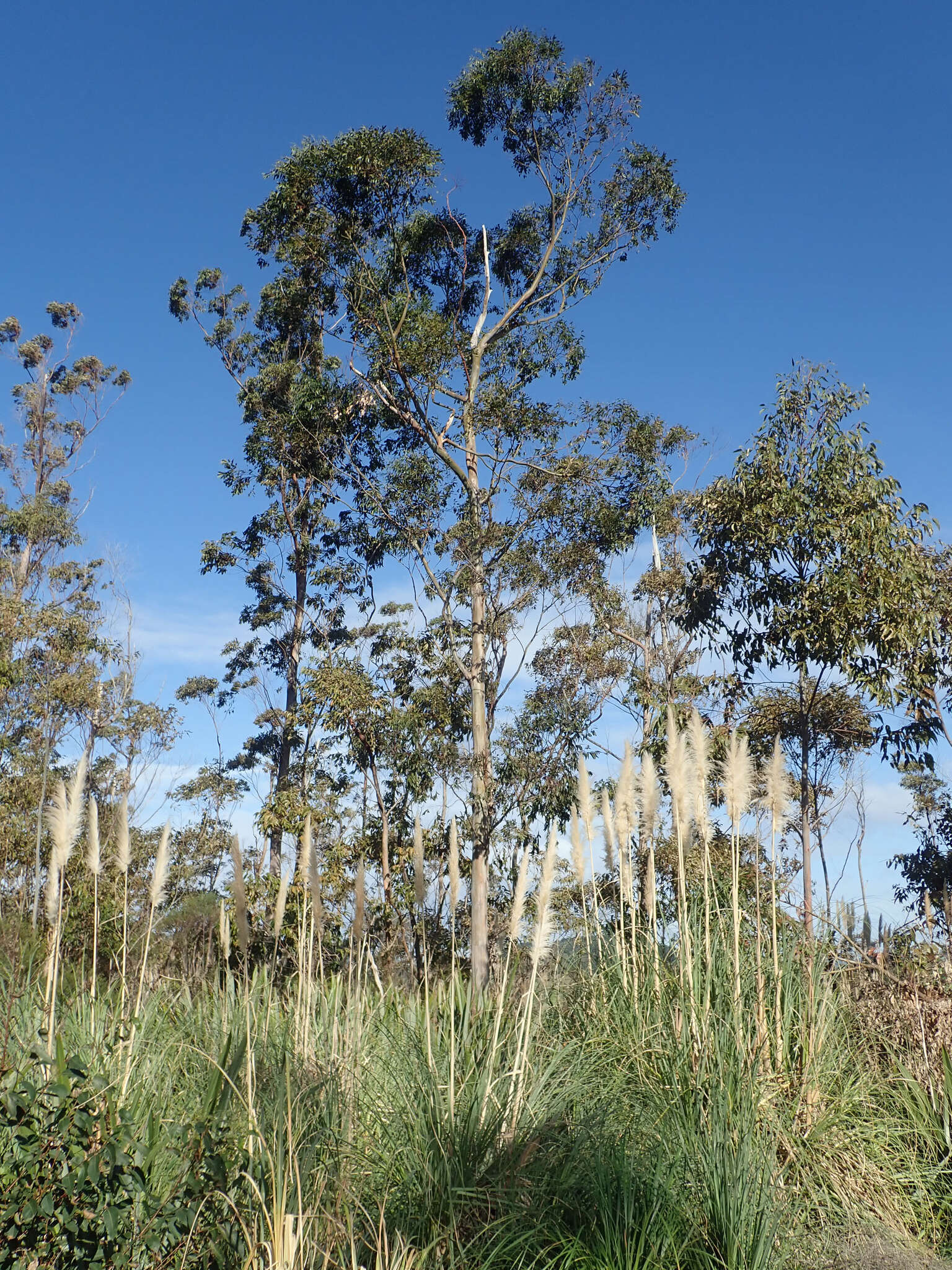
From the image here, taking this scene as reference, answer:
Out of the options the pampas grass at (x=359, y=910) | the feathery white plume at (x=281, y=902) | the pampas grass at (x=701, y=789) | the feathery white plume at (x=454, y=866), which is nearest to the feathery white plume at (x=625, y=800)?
the pampas grass at (x=701, y=789)

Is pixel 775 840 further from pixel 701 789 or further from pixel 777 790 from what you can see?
pixel 701 789

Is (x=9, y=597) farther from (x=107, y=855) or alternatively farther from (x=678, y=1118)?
(x=678, y=1118)

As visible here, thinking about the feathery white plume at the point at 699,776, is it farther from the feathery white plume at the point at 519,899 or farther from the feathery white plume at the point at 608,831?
the feathery white plume at the point at 519,899

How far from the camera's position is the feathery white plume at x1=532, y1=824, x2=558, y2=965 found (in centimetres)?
371

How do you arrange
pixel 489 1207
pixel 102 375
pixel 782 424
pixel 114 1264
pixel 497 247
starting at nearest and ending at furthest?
pixel 114 1264 → pixel 489 1207 → pixel 782 424 → pixel 497 247 → pixel 102 375

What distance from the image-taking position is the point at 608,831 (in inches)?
200

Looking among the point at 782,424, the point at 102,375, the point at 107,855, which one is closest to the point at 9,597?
the point at 102,375

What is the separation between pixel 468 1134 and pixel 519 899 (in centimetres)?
92

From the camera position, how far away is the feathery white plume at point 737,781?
4262 mm

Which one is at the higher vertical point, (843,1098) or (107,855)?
(107,855)

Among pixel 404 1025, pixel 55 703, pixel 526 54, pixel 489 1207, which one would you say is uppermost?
pixel 526 54

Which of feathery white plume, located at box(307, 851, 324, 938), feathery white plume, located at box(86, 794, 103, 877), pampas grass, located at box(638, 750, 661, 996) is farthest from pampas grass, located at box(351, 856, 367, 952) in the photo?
pampas grass, located at box(638, 750, 661, 996)

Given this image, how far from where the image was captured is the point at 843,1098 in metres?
3.97

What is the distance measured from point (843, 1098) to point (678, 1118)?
954mm
